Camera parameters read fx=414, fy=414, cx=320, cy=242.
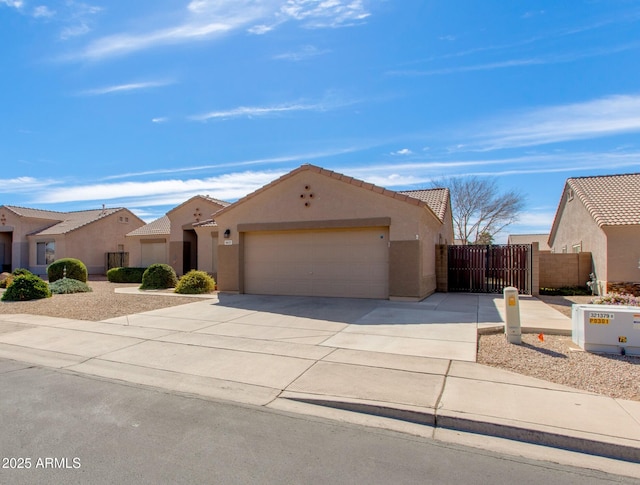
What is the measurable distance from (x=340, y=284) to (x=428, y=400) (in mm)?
9944

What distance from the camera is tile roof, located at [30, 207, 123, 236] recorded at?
31.6 metres

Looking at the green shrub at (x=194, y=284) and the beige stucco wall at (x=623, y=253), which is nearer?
the beige stucco wall at (x=623, y=253)

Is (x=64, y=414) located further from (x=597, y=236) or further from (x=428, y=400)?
(x=597, y=236)

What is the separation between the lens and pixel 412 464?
3.79 m

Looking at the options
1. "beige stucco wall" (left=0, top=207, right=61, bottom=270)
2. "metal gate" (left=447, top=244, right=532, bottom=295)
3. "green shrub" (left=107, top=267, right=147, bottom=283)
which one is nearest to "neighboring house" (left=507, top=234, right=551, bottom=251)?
"metal gate" (left=447, top=244, right=532, bottom=295)

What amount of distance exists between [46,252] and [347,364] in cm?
3371

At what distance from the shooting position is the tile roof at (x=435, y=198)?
1993cm

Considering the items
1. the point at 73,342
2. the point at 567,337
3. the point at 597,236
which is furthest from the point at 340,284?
the point at 597,236

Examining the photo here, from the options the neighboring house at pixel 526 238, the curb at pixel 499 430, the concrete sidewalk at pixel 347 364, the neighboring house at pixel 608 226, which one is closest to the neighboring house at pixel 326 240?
the concrete sidewalk at pixel 347 364

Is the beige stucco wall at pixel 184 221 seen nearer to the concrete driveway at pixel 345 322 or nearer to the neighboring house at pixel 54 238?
the neighboring house at pixel 54 238

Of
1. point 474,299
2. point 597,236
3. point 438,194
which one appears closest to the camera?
point 474,299

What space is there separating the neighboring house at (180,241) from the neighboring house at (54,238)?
5.64 m

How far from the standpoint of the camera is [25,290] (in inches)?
583

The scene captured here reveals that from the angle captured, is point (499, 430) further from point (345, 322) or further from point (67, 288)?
point (67, 288)
